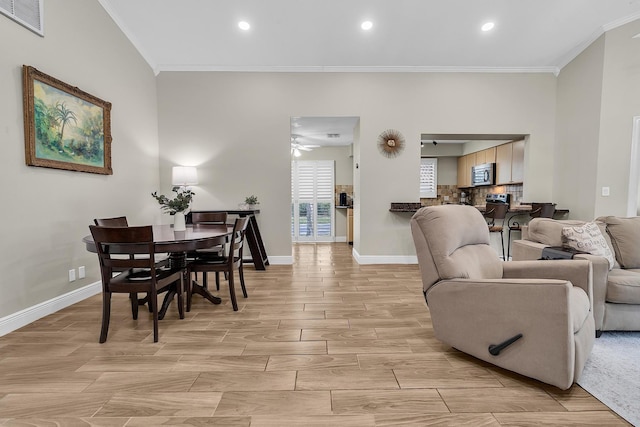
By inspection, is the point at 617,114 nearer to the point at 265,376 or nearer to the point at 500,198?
the point at 500,198

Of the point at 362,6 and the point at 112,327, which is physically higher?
the point at 362,6

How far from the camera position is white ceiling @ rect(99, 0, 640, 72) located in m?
3.50

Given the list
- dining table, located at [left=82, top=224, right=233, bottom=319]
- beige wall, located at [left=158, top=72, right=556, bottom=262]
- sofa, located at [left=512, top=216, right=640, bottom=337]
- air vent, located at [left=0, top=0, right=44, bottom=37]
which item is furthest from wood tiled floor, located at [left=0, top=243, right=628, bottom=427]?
air vent, located at [left=0, top=0, right=44, bottom=37]

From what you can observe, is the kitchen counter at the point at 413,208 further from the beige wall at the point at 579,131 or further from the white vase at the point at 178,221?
the white vase at the point at 178,221

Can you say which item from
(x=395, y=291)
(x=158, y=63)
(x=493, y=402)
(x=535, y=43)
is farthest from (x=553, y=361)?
(x=158, y=63)

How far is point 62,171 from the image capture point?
2.87 m

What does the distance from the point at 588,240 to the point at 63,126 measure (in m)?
4.79

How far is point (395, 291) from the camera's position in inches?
130

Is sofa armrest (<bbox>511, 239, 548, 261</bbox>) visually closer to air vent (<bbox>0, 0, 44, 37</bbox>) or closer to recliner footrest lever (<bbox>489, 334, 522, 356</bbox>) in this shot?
recliner footrest lever (<bbox>489, 334, 522, 356</bbox>)

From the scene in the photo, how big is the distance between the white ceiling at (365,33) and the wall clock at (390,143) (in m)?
0.97

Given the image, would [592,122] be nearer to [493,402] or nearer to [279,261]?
[493,402]

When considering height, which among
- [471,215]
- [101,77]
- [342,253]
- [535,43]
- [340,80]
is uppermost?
[535,43]

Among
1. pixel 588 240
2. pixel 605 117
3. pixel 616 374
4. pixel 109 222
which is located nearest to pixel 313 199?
pixel 109 222

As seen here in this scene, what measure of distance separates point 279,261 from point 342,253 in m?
1.47
